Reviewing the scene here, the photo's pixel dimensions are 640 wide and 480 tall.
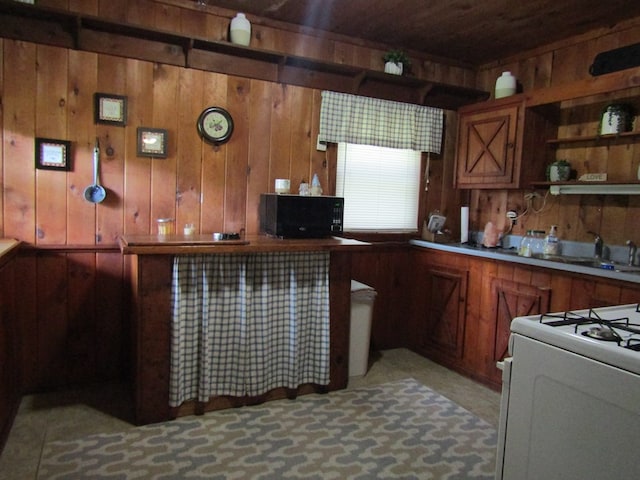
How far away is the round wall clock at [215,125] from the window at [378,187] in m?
0.88

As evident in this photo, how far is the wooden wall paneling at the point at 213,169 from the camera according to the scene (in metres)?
3.06

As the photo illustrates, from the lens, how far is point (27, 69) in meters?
2.62

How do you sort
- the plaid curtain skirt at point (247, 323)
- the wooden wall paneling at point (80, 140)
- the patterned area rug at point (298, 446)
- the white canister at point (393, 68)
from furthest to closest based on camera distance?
the white canister at point (393, 68)
the wooden wall paneling at point (80, 140)
the plaid curtain skirt at point (247, 323)
the patterned area rug at point (298, 446)

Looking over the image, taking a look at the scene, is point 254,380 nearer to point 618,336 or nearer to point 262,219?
point 262,219

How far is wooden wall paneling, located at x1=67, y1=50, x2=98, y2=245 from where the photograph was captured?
2729 millimetres

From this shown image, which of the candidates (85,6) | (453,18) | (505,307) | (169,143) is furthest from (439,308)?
(85,6)

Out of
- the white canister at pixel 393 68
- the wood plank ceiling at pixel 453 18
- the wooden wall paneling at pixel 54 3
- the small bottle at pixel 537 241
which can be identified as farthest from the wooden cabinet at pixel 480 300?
the wooden wall paneling at pixel 54 3

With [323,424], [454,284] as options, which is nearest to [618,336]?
[323,424]

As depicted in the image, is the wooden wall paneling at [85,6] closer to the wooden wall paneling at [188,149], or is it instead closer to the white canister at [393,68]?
the wooden wall paneling at [188,149]

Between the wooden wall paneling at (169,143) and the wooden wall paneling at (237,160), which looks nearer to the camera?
the wooden wall paneling at (169,143)

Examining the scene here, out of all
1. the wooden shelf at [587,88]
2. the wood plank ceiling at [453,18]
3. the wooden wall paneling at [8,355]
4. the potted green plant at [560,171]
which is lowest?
the wooden wall paneling at [8,355]

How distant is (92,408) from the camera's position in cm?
261

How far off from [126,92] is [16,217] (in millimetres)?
969

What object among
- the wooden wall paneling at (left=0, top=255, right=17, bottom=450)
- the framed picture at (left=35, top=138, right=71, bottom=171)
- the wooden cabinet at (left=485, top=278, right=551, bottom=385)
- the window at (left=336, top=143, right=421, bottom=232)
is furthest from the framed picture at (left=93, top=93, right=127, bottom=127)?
the wooden cabinet at (left=485, top=278, right=551, bottom=385)
